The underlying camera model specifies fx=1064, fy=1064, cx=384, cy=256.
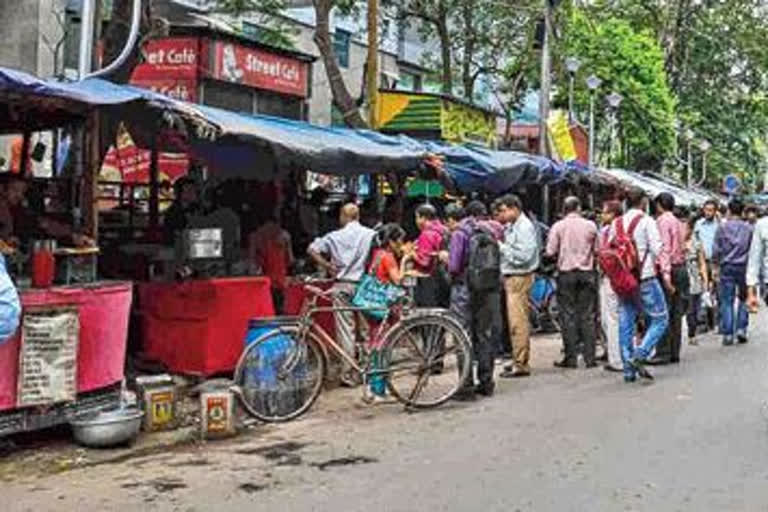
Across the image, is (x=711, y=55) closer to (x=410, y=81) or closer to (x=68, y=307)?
(x=410, y=81)

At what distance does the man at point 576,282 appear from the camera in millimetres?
12016

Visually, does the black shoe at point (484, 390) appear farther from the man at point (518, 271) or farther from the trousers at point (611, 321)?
the trousers at point (611, 321)

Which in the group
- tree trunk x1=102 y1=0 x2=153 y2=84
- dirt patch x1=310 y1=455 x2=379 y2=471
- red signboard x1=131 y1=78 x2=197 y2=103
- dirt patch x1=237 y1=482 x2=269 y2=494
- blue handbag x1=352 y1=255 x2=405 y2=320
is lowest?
dirt patch x1=237 y1=482 x2=269 y2=494

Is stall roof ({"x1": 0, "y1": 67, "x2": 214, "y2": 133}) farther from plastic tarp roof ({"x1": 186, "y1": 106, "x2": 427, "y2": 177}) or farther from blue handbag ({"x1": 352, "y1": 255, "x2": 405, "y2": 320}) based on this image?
blue handbag ({"x1": 352, "y1": 255, "x2": 405, "y2": 320})

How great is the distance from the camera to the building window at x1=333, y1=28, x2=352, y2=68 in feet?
98.1

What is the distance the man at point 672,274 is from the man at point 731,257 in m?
0.99

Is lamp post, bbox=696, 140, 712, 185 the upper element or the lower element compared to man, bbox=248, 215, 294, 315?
upper

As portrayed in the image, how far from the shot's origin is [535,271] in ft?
39.4

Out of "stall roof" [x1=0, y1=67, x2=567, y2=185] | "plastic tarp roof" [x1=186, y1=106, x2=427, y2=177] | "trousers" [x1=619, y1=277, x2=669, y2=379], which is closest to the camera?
"stall roof" [x1=0, y1=67, x2=567, y2=185]

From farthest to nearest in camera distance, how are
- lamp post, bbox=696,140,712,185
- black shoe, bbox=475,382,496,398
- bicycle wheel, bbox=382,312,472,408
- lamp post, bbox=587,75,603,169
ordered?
1. lamp post, bbox=696,140,712,185
2. lamp post, bbox=587,75,603,169
3. black shoe, bbox=475,382,496,398
4. bicycle wheel, bbox=382,312,472,408

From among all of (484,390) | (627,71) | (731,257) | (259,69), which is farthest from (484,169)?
(627,71)

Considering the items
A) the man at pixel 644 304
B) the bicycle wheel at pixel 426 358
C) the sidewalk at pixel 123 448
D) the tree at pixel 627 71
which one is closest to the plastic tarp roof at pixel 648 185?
the tree at pixel 627 71

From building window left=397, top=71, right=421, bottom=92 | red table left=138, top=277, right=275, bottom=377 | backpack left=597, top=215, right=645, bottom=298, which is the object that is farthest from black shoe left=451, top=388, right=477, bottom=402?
building window left=397, top=71, right=421, bottom=92

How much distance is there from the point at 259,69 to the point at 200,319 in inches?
445
